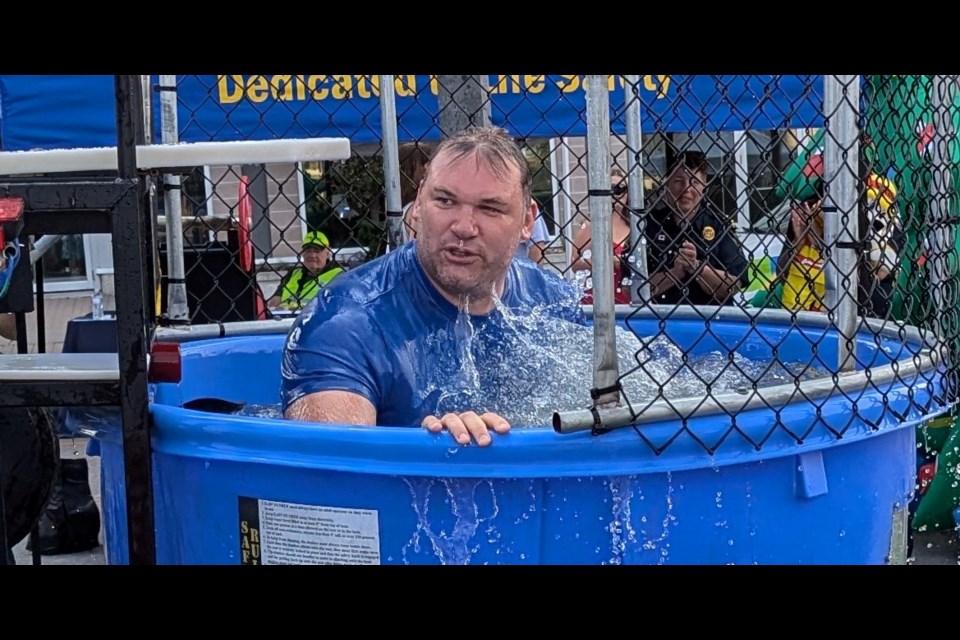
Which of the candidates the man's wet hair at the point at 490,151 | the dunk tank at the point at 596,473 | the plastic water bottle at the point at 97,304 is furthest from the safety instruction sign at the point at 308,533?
the plastic water bottle at the point at 97,304

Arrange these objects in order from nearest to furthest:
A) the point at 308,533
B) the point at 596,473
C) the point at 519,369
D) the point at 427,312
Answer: the point at 596,473 → the point at 308,533 → the point at 427,312 → the point at 519,369

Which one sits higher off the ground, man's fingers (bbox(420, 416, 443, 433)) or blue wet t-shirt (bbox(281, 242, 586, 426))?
blue wet t-shirt (bbox(281, 242, 586, 426))

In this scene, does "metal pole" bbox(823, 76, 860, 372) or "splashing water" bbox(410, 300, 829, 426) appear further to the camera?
"splashing water" bbox(410, 300, 829, 426)

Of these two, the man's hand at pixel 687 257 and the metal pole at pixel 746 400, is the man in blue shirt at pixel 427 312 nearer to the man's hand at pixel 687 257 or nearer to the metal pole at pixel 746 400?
the metal pole at pixel 746 400

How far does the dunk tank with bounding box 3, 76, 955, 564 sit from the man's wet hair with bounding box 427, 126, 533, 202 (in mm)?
572

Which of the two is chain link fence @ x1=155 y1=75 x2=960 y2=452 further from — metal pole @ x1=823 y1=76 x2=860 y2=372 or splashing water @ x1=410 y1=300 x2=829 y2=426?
splashing water @ x1=410 y1=300 x2=829 y2=426

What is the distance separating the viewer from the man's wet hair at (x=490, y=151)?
3055 mm

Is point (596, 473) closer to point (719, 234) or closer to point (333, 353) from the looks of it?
point (333, 353)

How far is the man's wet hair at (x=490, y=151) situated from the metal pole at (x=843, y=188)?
86 centimetres

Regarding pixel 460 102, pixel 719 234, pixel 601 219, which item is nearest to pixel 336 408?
pixel 601 219

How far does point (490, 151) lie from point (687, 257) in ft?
8.34

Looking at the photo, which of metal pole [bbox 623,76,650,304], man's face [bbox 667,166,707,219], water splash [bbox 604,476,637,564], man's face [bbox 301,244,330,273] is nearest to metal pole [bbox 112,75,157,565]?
water splash [bbox 604,476,637,564]

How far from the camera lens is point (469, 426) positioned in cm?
244

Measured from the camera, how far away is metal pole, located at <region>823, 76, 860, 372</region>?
8.43 feet
